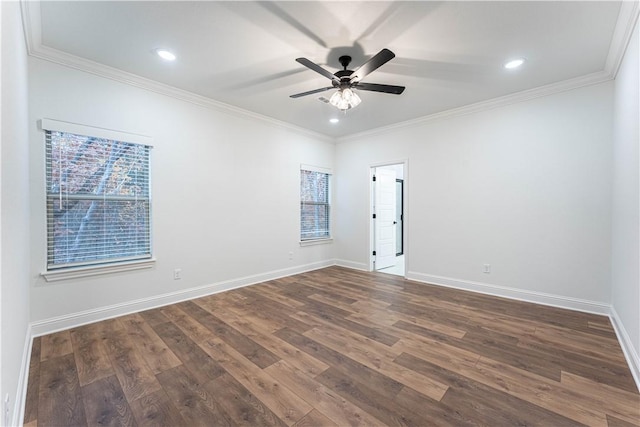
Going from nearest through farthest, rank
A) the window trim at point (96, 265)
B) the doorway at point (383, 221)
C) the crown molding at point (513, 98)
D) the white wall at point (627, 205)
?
the white wall at point (627, 205) → the window trim at point (96, 265) → the crown molding at point (513, 98) → the doorway at point (383, 221)

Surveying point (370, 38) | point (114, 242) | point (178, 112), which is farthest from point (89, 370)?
point (370, 38)

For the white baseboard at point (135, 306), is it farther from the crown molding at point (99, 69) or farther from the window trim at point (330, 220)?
the crown molding at point (99, 69)

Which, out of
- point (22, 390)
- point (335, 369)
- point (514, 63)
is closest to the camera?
point (22, 390)

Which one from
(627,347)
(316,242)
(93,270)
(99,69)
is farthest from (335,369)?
(99,69)

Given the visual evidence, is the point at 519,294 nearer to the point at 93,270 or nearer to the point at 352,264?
the point at 352,264

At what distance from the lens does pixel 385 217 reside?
18.7ft

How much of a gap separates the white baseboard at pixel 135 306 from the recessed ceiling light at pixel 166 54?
2.73 metres

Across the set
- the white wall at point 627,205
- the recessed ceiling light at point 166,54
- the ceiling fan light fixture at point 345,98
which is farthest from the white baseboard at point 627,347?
the recessed ceiling light at point 166,54

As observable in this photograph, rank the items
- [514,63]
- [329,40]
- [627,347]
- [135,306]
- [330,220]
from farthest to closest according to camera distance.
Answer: [330,220], [135,306], [514,63], [329,40], [627,347]

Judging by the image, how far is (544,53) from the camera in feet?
8.58

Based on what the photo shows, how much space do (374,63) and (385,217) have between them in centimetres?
382

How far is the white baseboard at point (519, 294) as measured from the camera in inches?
121

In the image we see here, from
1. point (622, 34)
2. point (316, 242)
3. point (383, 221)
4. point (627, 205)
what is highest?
point (622, 34)

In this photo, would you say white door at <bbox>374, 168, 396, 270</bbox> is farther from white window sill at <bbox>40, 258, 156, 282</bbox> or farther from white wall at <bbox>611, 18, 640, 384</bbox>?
white window sill at <bbox>40, 258, 156, 282</bbox>
